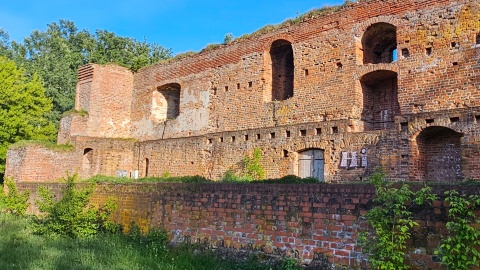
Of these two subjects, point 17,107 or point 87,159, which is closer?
point 87,159

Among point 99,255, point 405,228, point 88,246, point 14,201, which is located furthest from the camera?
point 14,201

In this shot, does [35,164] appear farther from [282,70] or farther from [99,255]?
[99,255]

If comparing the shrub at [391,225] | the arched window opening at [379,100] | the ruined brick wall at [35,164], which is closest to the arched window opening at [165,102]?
the ruined brick wall at [35,164]

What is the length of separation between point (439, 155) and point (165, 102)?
13.5 metres

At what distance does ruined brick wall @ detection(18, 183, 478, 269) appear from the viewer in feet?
17.6

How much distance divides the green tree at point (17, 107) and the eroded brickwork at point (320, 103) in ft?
5.22

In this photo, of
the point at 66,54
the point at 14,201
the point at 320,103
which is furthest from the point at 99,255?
the point at 66,54

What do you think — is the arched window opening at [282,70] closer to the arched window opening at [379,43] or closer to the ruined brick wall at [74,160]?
the arched window opening at [379,43]

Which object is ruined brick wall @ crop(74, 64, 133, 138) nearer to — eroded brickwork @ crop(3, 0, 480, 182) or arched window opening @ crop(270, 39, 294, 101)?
eroded brickwork @ crop(3, 0, 480, 182)

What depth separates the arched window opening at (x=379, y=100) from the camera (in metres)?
14.6

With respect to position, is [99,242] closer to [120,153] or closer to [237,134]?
[237,134]

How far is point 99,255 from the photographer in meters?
7.55

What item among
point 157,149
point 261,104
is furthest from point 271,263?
point 157,149

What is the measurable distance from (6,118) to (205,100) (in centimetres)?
884
